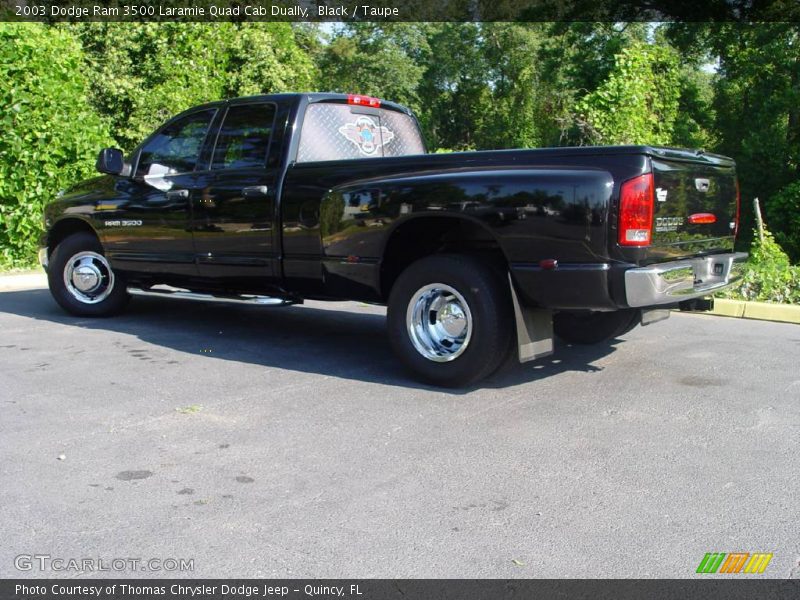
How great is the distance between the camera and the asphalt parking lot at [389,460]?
331 centimetres

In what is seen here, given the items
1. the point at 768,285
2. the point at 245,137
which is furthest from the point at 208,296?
the point at 768,285

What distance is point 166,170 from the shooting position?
741 centimetres

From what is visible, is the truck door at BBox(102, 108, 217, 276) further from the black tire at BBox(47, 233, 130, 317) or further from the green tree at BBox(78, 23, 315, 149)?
the green tree at BBox(78, 23, 315, 149)

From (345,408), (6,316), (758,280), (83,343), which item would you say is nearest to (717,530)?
(345,408)

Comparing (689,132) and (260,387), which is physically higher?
(689,132)

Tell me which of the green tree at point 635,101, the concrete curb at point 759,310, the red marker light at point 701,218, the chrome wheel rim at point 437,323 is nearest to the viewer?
the red marker light at point 701,218

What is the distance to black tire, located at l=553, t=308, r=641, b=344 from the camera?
6406 mm

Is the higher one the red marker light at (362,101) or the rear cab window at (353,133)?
the red marker light at (362,101)

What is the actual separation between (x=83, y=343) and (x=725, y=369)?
522 cm

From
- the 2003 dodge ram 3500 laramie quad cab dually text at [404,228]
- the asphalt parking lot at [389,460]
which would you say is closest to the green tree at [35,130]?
the 2003 dodge ram 3500 laramie quad cab dually text at [404,228]

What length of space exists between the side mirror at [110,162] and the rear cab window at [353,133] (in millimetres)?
1935

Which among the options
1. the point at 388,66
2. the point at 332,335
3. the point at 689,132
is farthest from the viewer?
the point at 388,66

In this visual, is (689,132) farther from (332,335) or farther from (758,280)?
(332,335)

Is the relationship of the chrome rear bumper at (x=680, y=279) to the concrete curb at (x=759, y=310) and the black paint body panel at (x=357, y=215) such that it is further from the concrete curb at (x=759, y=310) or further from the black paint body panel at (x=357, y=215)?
the concrete curb at (x=759, y=310)
